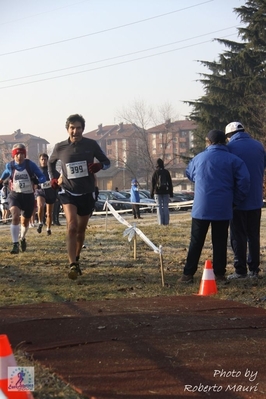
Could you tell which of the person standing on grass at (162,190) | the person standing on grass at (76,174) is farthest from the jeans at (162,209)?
the person standing on grass at (76,174)

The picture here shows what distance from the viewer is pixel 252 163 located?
31.9 feet

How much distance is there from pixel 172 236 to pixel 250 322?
8.96 meters

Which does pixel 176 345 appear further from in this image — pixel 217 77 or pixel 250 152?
pixel 217 77

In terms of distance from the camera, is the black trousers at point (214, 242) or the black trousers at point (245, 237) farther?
the black trousers at point (245, 237)

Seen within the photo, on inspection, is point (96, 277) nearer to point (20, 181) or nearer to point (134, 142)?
point (20, 181)

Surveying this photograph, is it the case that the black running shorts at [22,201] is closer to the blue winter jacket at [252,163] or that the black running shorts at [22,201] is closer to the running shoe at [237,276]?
the blue winter jacket at [252,163]

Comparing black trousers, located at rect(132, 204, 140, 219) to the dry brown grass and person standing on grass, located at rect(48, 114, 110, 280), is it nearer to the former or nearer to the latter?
the dry brown grass

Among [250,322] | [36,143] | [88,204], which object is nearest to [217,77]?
[88,204]

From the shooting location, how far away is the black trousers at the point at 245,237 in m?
9.68

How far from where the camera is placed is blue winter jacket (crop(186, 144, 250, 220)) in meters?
9.34

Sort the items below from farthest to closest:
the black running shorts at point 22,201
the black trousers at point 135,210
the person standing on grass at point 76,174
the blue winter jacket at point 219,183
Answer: the black trousers at point 135,210 → the black running shorts at point 22,201 → the person standing on grass at point 76,174 → the blue winter jacket at point 219,183

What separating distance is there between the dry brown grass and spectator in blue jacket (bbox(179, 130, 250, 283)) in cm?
38

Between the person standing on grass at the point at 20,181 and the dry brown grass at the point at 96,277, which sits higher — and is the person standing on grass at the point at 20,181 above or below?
above

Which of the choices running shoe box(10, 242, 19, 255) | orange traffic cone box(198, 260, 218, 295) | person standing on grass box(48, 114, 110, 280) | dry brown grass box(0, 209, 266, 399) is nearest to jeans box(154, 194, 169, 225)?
dry brown grass box(0, 209, 266, 399)
